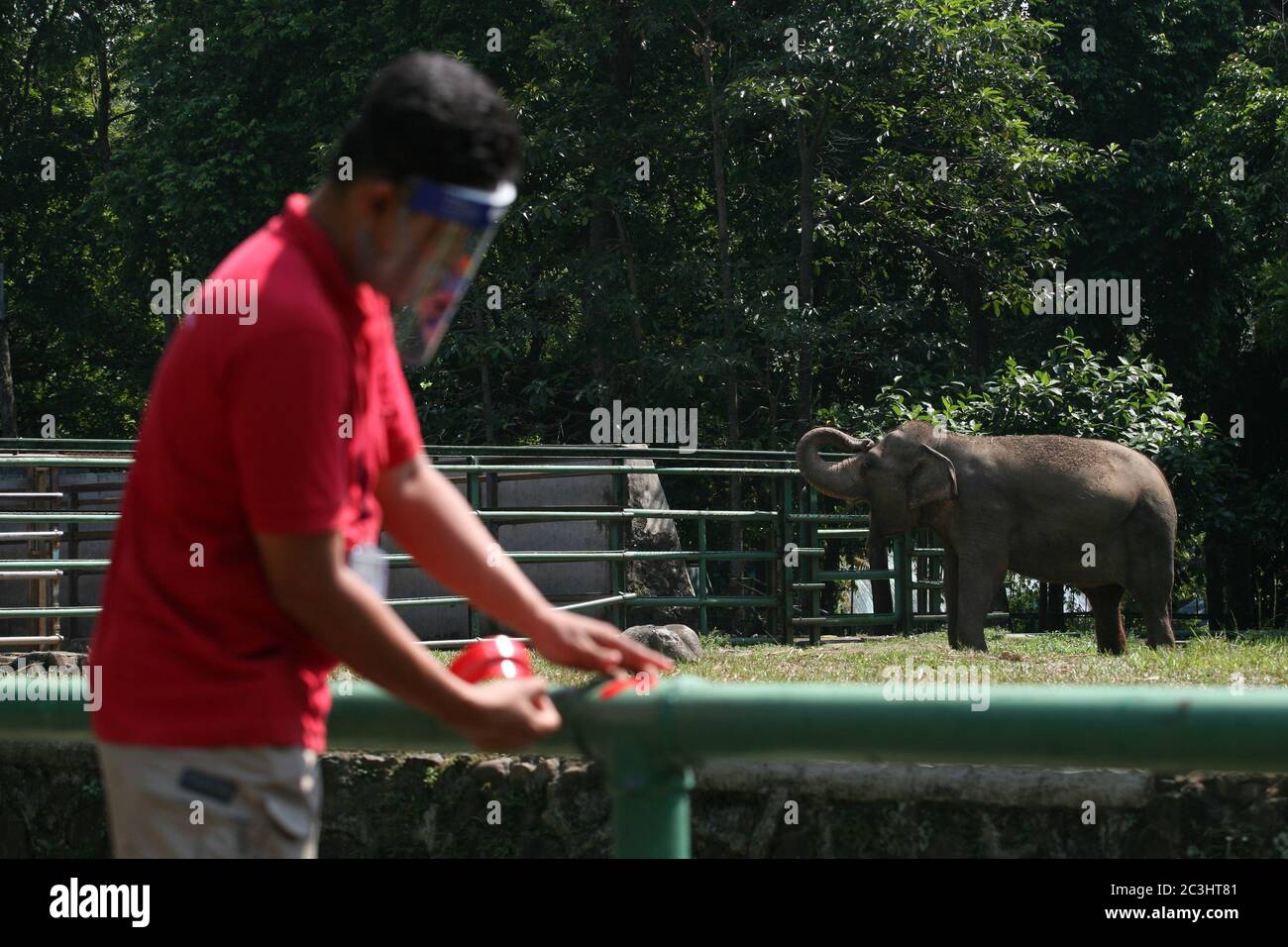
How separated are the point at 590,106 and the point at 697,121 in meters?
1.31

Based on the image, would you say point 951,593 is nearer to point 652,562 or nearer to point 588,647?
point 652,562

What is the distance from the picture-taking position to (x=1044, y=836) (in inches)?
215

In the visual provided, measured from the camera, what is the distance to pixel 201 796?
206 cm

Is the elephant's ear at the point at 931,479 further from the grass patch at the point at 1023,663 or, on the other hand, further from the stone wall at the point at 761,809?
the stone wall at the point at 761,809

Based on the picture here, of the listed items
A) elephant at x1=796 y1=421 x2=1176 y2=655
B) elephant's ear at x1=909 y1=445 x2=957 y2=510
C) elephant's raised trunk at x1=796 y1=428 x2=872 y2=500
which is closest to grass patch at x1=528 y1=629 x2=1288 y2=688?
elephant at x1=796 y1=421 x2=1176 y2=655

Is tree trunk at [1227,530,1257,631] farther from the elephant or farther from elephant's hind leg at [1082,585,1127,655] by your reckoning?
the elephant

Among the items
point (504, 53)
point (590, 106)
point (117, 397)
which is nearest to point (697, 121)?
point (590, 106)

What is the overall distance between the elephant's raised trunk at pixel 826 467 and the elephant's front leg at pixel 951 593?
33.5 inches

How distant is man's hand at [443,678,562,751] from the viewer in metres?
2.01

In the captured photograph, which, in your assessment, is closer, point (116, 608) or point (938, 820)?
point (116, 608)

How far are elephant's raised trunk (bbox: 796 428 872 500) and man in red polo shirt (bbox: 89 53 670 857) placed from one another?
958 cm

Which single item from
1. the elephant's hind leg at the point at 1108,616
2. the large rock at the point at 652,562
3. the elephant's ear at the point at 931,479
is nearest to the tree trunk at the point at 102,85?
the large rock at the point at 652,562

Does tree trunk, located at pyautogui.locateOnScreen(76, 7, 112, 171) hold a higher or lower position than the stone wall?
higher
